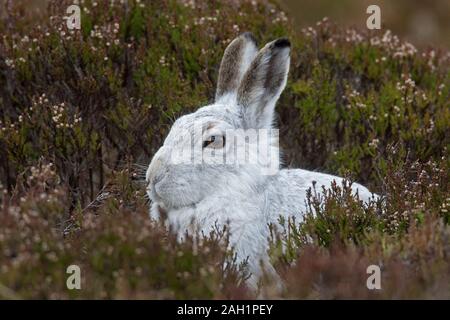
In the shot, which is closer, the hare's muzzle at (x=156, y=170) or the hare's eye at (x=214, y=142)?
the hare's muzzle at (x=156, y=170)

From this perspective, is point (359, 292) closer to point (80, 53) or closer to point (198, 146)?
point (198, 146)

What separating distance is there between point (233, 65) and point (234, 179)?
84 cm

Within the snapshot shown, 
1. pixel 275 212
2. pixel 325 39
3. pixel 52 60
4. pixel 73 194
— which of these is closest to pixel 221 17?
pixel 325 39

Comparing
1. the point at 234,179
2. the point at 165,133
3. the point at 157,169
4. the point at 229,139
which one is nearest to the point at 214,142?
the point at 229,139

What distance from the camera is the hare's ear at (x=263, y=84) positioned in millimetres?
4719

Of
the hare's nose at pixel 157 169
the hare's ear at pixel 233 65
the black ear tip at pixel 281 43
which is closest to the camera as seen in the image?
the hare's nose at pixel 157 169

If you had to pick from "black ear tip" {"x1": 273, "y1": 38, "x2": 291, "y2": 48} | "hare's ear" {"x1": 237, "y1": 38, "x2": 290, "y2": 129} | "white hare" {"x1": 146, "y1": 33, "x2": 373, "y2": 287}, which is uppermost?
"black ear tip" {"x1": 273, "y1": 38, "x2": 291, "y2": 48}

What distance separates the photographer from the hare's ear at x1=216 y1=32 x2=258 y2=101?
504cm

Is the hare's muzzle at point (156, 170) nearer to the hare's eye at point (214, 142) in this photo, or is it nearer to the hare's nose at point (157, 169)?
the hare's nose at point (157, 169)

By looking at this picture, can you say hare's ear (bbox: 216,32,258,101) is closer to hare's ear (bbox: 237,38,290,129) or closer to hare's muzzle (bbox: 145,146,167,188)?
hare's ear (bbox: 237,38,290,129)

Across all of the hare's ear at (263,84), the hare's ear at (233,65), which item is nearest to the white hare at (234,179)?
the hare's ear at (263,84)

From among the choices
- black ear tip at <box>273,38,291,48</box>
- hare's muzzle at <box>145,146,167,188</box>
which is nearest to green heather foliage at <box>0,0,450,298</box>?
hare's muzzle at <box>145,146,167,188</box>

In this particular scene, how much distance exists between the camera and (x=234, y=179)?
14.8 ft

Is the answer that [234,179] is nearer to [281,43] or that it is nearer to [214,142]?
[214,142]
